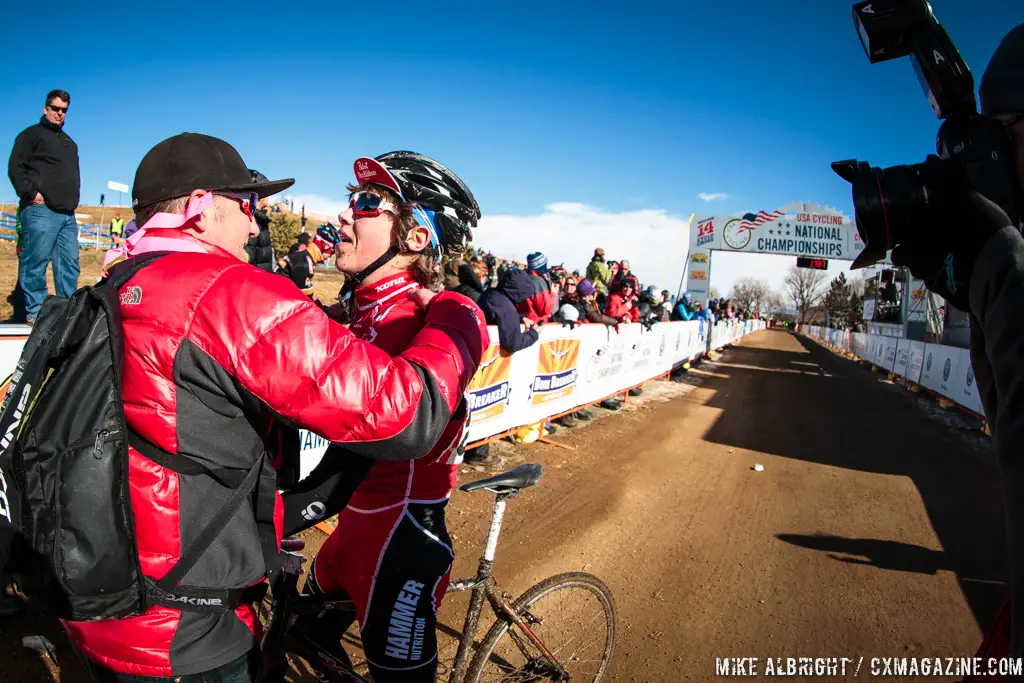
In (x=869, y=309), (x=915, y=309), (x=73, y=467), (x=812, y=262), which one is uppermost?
(x=812, y=262)

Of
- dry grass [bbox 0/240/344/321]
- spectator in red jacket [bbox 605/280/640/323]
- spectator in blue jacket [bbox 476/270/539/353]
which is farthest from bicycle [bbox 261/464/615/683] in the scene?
spectator in red jacket [bbox 605/280/640/323]

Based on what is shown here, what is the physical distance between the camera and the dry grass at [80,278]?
910cm

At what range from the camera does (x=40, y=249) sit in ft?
16.5

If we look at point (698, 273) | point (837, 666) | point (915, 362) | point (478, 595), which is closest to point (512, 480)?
point (478, 595)

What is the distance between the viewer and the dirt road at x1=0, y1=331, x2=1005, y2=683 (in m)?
3.65

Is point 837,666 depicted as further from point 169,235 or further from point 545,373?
point 545,373

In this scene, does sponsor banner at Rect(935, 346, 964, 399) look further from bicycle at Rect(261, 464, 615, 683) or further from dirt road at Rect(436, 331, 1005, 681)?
bicycle at Rect(261, 464, 615, 683)

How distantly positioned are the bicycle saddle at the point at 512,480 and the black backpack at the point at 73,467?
3.97 feet

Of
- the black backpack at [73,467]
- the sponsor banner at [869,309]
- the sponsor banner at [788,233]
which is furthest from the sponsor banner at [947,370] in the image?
the sponsor banner at [869,309]

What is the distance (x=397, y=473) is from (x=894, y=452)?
931cm

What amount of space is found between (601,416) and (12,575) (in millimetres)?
9110

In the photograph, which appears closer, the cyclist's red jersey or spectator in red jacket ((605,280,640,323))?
the cyclist's red jersey

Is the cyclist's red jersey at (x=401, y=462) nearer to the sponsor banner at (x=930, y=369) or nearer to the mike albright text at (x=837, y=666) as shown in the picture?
the mike albright text at (x=837, y=666)

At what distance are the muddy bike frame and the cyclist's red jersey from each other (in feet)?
1.11
